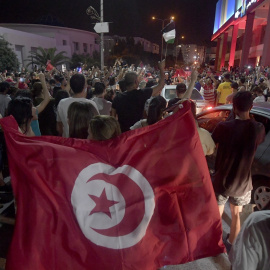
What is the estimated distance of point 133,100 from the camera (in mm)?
4348

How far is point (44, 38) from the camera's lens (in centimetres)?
5012

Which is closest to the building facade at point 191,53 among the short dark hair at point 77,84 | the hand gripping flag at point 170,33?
the hand gripping flag at point 170,33

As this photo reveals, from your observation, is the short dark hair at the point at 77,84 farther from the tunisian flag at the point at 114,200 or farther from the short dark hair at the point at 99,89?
the tunisian flag at the point at 114,200

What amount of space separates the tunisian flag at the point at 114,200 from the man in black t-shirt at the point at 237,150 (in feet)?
2.61

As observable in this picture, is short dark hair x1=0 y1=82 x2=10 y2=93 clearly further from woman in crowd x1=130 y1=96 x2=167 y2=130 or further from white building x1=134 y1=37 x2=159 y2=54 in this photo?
white building x1=134 y1=37 x2=159 y2=54

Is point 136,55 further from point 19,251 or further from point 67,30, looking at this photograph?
point 19,251

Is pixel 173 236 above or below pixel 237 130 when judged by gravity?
below

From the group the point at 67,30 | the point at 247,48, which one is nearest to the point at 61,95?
the point at 247,48

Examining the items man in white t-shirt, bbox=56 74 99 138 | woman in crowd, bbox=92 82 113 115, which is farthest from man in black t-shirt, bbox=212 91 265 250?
woman in crowd, bbox=92 82 113 115

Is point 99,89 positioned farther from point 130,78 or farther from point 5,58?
point 5,58

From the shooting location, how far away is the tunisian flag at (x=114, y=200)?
7.23 ft

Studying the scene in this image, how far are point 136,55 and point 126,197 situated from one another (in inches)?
2279

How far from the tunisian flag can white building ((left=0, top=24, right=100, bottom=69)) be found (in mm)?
39730

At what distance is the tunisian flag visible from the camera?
2.21 metres
